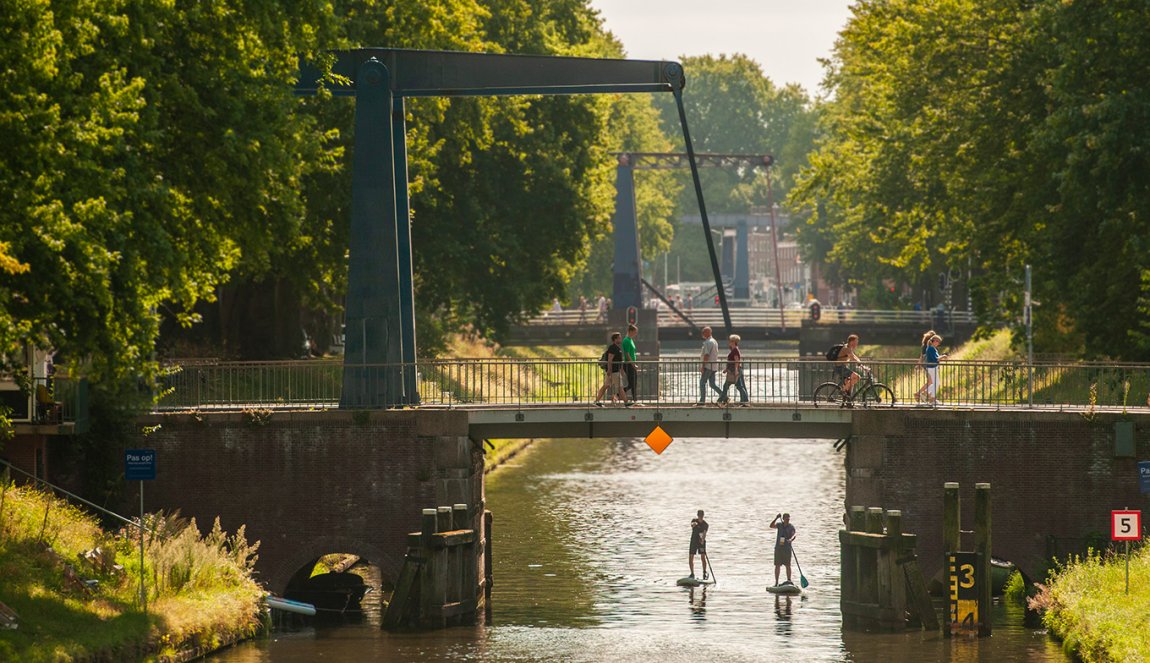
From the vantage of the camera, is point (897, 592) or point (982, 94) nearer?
point (897, 592)

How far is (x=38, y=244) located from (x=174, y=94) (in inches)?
196

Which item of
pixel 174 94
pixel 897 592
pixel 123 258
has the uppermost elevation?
pixel 174 94

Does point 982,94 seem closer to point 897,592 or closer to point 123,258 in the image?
point 897,592

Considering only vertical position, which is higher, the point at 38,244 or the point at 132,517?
the point at 38,244

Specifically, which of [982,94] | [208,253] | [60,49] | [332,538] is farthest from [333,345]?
[60,49]

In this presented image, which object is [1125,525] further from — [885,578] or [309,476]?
[309,476]

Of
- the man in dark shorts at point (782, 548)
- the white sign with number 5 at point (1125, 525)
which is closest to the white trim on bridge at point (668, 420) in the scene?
the man in dark shorts at point (782, 548)

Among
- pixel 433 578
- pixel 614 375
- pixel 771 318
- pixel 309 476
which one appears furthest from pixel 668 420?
pixel 771 318

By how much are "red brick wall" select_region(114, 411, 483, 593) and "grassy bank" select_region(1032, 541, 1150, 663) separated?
10.3 m

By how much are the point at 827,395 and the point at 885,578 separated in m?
4.94

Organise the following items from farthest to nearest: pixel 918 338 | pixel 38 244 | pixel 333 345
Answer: pixel 918 338 → pixel 333 345 → pixel 38 244

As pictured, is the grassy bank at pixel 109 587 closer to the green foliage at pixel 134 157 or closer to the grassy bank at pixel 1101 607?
the green foliage at pixel 134 157

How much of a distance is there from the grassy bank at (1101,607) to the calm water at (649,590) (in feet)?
1.76

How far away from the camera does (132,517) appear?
→ 35594 mm
